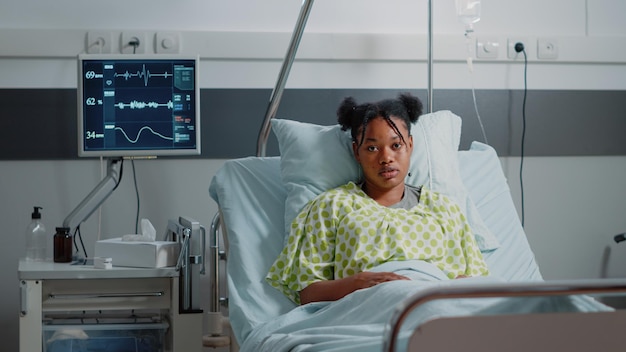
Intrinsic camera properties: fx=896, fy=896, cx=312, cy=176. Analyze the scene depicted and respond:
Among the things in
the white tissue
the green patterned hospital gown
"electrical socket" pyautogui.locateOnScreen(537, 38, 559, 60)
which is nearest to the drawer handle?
the white tissue

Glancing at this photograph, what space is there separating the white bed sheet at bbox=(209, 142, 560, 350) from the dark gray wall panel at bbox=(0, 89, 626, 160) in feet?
2.01

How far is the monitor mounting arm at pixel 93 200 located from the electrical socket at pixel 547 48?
171cm

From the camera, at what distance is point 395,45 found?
3443 mm

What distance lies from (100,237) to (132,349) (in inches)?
30.8

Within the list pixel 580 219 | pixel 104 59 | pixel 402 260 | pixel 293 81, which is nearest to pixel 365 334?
pixel 402 260

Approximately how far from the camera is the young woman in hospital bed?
90.4 inches

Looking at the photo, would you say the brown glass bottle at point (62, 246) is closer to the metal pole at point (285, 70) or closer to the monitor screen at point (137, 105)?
the monitor screen at point (137, 105)

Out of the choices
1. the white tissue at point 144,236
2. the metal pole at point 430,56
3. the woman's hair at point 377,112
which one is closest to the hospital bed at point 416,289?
the woman's hair at point 377,112

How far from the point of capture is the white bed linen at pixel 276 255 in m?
1.91

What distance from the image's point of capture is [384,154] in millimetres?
2441

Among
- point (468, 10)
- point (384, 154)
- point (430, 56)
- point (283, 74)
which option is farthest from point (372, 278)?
point (468, 10)

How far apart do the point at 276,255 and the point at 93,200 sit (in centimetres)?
72

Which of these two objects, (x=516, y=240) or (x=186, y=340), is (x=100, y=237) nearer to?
(x=186, y=340)

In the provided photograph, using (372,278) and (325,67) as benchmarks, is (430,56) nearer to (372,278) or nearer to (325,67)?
(325,67)
